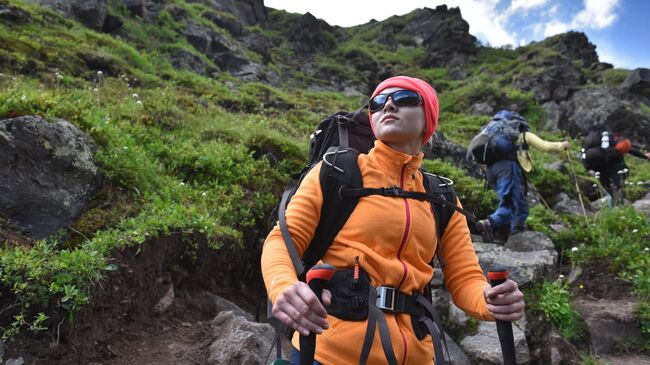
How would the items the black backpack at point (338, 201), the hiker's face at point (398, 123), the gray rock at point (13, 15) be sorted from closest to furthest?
the black backpack at point (338, 201) < the hiker's face at point (398, 123) < the gray rock at point (13, 15)

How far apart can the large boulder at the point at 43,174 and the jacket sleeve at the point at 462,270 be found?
13.3 feet

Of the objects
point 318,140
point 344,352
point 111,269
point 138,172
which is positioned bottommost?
point 111,269

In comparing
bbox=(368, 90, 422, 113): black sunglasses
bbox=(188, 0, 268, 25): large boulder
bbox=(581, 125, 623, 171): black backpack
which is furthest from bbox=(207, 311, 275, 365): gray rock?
bbox=(188, 0, 268, 25): large boulder

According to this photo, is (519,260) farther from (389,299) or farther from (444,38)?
(444,38)

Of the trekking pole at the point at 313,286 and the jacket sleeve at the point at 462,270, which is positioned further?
the jacket sleeve at the point at 462,270

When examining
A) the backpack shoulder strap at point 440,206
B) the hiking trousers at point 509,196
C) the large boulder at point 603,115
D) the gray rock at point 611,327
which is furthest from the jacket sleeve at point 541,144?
the large boulder at point 603,115

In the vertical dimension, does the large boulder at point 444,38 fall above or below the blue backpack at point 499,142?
above

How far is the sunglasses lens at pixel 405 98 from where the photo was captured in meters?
2.62

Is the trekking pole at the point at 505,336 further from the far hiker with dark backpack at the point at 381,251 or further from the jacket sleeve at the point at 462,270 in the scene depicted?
the jacket sleeve at the point at 462,270

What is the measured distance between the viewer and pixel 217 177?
680 cm

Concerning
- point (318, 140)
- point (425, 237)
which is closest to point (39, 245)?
point (318, 140)

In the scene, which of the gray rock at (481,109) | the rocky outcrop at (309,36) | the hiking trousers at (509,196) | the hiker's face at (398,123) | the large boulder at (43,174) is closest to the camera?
the hiker's face at (398,123)

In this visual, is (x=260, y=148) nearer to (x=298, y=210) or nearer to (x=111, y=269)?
(x=111, y=269)

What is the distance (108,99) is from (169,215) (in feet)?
16.0
